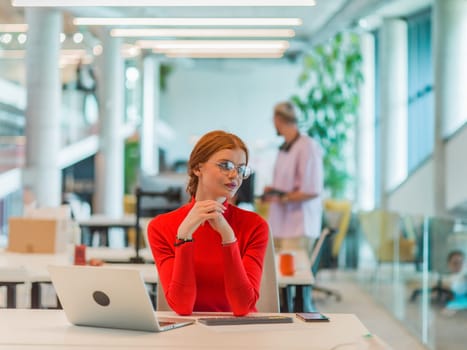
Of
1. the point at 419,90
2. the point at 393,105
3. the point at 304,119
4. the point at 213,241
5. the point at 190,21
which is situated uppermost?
the point at 190,21

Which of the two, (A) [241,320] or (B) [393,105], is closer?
(A) [241,320]

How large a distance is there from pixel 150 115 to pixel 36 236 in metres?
13.2

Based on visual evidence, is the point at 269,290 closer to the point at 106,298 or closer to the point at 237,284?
the point at 237,284

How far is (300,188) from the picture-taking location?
6234 millimetres

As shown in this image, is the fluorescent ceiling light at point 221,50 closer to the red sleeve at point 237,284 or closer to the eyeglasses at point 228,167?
the eyeglasses at point 228,167

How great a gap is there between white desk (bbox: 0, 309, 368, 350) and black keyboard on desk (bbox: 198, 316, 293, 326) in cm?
3

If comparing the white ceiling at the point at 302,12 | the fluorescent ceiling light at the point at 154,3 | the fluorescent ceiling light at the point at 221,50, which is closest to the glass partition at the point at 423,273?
the fluorescent ceiling light at the point at 154,3

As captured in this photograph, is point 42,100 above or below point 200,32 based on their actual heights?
below

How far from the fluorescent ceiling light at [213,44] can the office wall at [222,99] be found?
23.1 feet

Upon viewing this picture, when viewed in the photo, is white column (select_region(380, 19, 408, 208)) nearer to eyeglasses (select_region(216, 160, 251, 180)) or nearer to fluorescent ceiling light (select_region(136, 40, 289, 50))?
fluorescent ceiling light (select_region(136, 40, 289, 50))

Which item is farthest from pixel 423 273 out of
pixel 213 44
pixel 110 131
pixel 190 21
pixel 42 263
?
pixel 110 131

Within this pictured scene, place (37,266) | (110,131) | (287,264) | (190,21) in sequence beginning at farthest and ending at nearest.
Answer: (110,131), (190,21), (37,266), (287,264)

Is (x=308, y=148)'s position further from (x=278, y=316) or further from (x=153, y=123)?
(x=153, y=123)

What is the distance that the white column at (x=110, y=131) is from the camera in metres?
14.1
